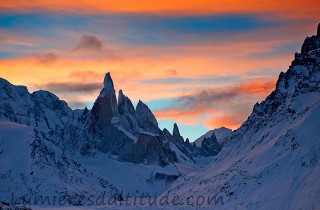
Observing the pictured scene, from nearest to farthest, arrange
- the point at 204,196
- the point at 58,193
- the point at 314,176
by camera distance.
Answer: the point at 314,176 → the point at 204,196 → the point at 58,193

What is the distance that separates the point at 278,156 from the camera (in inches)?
5005

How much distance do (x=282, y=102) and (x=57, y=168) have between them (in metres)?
80.7

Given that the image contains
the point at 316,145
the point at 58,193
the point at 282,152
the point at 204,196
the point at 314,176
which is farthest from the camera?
the point at 58,193

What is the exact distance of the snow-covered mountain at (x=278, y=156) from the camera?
110 meters

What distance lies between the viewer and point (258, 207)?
11075 centimetres

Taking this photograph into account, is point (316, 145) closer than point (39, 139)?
Yes

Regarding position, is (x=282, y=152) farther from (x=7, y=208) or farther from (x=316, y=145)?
(x=7, y=208)

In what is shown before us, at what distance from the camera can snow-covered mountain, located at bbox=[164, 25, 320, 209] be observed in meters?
110

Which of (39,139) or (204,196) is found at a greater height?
(39,139)

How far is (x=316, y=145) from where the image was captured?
11706 cm

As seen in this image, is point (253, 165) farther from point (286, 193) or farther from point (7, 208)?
point (7, 208)

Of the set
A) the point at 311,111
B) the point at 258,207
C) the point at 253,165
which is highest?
the point at 311,111

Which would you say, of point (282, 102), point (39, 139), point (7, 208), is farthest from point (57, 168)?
point (7, 208)

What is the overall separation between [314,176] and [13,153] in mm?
111747
